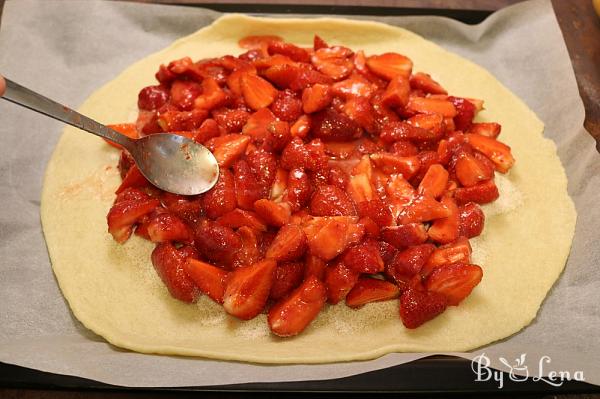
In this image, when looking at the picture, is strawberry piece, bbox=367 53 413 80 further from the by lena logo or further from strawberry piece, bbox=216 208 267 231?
the by lena logo

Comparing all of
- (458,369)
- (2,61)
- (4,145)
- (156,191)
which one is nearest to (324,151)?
(156,191)

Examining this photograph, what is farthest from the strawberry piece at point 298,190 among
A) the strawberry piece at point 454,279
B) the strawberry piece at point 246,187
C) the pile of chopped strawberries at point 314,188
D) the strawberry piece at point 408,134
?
the strawberry piece at point 454,279

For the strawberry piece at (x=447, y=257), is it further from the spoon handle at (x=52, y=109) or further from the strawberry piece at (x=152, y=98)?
the strawberry piece at (x=152, y=98)

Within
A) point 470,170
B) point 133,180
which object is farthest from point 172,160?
point 470,170

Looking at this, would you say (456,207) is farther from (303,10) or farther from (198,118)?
(303,10)

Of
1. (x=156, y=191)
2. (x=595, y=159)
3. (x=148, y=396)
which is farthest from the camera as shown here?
(x=595, y=159)

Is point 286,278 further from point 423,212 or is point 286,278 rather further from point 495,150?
point 495,150
